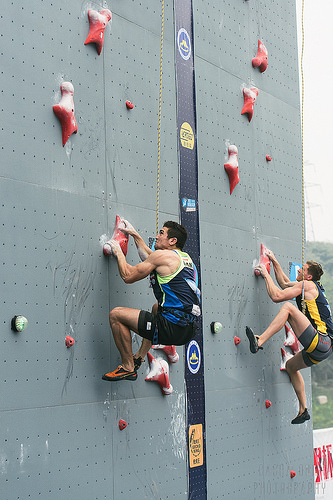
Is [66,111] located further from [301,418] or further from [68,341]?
[301,418]

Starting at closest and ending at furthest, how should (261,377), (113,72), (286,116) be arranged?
(113,72), (261,377), (286,116)

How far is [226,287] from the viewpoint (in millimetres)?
4996

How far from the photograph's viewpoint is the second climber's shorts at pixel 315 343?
494 centimetres

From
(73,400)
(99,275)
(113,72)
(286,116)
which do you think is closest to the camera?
(73,400)

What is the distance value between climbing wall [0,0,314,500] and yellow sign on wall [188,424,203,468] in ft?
0.23

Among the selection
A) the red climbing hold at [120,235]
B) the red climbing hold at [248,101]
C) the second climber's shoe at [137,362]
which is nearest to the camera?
the second climber's shoe at [137,362]

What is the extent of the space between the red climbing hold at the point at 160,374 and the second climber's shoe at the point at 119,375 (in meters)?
0.40

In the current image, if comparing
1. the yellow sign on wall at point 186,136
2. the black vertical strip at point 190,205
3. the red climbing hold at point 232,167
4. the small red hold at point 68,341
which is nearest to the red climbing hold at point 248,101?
the red climbing hold at point 232,167

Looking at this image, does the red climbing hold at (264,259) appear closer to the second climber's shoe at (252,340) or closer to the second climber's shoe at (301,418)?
the second climber's shoe at (252,340)

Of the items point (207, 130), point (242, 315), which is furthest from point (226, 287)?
point (207, 130)

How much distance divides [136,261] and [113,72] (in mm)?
1253

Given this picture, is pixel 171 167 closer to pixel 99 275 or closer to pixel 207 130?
pixel 207 130

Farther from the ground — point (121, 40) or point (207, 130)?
point (121, 40)

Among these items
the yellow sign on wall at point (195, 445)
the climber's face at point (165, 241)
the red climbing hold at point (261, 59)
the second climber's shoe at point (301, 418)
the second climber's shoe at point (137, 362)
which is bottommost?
the yellow sign on wall at point (195, 445)
